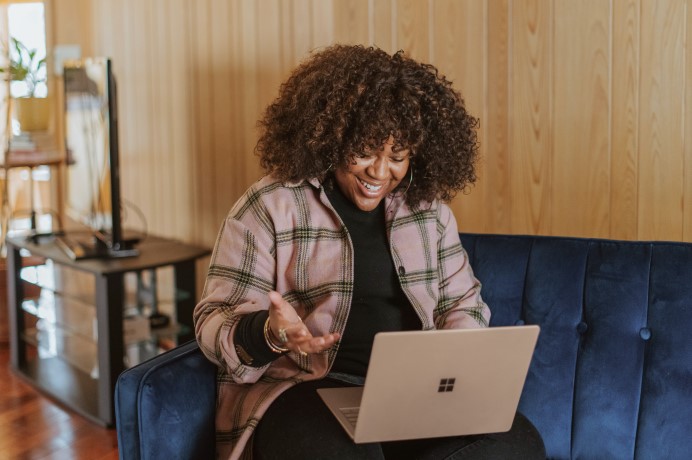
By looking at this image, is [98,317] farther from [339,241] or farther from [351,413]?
[351,413]

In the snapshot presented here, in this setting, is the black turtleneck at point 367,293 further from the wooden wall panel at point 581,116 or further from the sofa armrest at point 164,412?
the wooden wall panel at point 581,116

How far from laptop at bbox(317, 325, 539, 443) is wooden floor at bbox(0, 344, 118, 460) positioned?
1.61m

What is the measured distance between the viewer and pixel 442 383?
57.4 inches

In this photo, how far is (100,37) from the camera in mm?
4023

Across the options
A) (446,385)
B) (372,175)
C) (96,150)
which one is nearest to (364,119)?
(372,175)

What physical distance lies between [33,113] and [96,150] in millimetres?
897

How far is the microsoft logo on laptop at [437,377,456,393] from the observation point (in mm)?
1456

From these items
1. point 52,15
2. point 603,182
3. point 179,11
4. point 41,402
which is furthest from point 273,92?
point 52,15

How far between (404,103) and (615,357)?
671mm

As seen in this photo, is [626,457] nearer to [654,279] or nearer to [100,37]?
[654,279]

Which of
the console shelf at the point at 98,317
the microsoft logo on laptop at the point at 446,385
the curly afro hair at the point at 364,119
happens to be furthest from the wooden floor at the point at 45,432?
the microsoft logo on laptop at the point at 446,385

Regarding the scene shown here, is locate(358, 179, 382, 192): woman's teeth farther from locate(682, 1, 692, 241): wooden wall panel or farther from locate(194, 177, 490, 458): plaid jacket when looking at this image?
locate(682, 1, 692, 241): wooden wall panel

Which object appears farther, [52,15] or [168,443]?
[52,15]

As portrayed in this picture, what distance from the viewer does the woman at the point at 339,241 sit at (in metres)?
1.69
